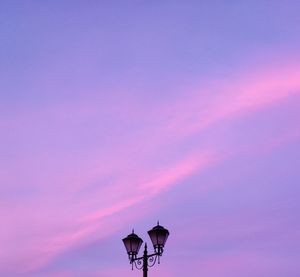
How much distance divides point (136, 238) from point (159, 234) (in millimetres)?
882

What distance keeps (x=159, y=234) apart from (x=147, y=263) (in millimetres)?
973

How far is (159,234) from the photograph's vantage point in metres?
20.3

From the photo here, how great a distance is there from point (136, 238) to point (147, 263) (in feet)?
3.13

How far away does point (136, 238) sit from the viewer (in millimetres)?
20734

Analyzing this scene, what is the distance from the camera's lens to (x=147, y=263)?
66.2 ft
